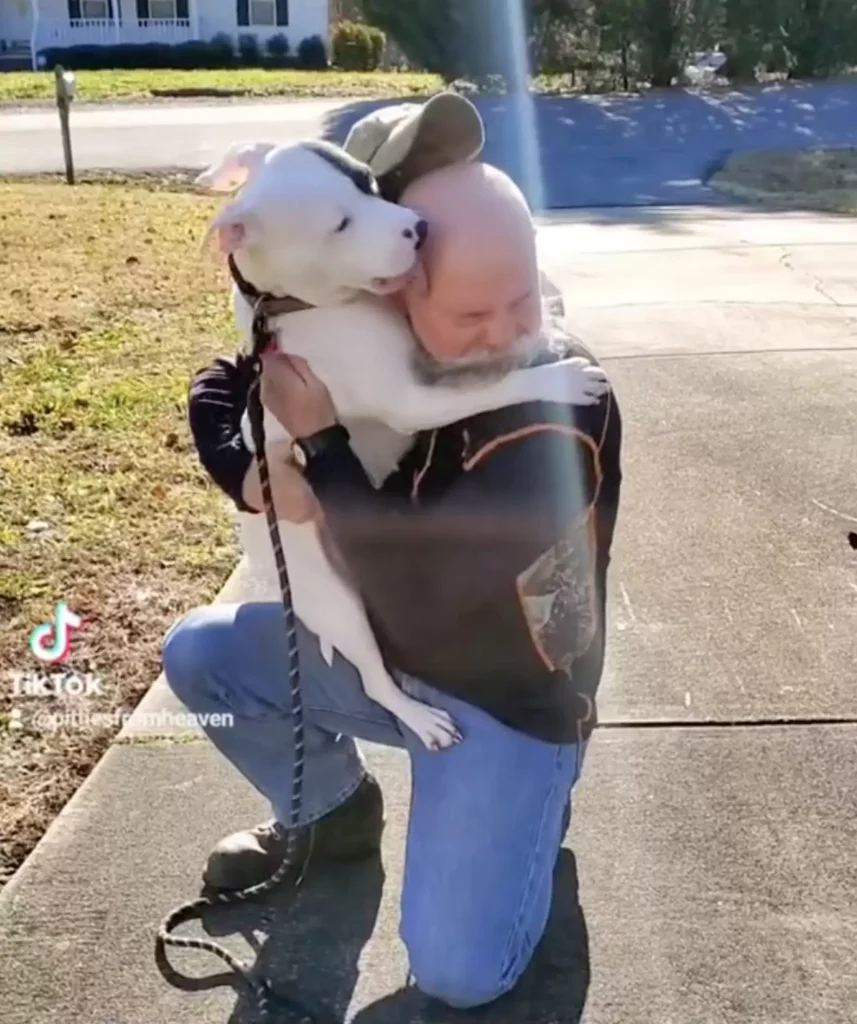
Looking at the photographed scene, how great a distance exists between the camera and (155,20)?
34.9 meters

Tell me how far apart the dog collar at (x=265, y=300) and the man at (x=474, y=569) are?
83 millimetres

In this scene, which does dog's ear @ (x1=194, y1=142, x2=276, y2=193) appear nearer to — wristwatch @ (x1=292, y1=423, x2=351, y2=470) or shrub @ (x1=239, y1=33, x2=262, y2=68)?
wristwatch @ (x1=292, y1=423, x2=351, y2=470)

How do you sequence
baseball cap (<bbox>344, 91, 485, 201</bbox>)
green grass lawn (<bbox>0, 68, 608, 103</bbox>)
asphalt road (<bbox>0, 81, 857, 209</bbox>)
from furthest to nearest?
green grass lawn (<bbox>0, 68, 608, 103</bbox>) → asphalt road (<bbox>0, 81, 857, 209</bbox>) → baseball cap (<bbox>344, 91, 485, 201</bbox>)

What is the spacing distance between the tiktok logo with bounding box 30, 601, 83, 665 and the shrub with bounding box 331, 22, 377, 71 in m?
29.3

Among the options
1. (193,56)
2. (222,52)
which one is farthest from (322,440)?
(222,52)

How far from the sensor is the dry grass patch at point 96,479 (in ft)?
10.4

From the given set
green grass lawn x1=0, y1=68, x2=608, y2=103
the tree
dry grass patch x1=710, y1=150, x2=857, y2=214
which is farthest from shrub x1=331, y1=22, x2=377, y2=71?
dry grass patch x1=710, y1=150, x2=857, y2=214

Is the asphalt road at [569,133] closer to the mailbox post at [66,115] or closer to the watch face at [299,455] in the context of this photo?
the mailbox post at [66,115]

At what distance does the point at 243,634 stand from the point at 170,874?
0.49m

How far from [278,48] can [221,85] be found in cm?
1080

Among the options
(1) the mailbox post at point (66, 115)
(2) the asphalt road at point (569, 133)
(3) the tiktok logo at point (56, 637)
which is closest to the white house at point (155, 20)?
(2) the asphalt road at point (569, 133)

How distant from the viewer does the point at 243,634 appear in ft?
8.13

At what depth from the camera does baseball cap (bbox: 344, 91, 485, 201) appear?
1.93 meters

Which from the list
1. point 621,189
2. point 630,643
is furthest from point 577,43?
point 630,643
